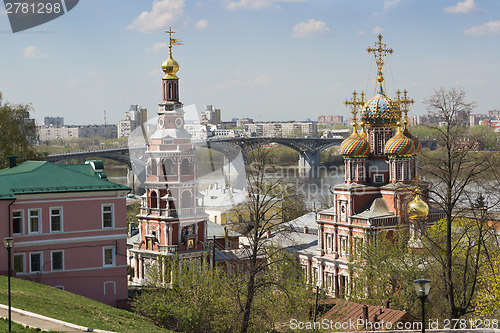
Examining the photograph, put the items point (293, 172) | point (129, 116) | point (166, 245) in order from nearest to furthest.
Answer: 1. point (166, 245)
2. point (293, 172)
3. point (129, 116)

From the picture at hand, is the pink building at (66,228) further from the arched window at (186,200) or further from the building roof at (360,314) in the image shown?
the building roof at (360,314)

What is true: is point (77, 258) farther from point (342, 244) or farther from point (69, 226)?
point (342, 244)

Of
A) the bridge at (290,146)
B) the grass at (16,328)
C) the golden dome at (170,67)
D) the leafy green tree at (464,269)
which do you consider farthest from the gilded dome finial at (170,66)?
the bridge at (290,146)

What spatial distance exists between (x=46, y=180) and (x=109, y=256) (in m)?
3.10

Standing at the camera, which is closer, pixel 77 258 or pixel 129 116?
pixel 77 258

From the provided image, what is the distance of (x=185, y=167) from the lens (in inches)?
1261

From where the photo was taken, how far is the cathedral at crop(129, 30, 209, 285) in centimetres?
3153

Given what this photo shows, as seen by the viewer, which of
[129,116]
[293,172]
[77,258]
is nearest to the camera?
[77,258]

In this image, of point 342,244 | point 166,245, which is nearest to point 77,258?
point 166,245

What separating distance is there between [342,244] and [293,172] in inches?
2495

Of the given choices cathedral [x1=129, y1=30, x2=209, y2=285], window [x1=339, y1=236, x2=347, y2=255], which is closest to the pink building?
cathedral [x1=129, y1=30, x2=209, y2=285]

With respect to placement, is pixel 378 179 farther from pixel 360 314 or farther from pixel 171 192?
pixel 360 314

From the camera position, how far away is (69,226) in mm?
24375

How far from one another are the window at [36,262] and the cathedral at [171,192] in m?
7.63
